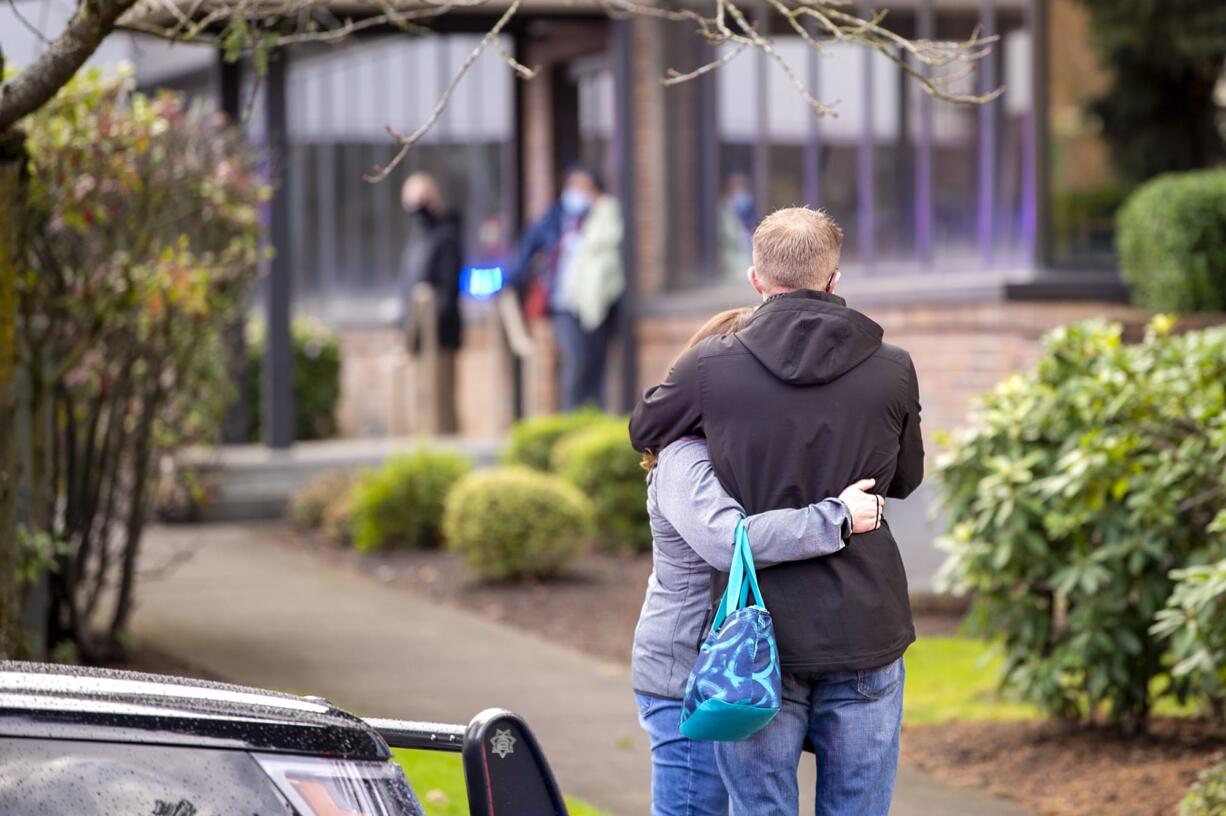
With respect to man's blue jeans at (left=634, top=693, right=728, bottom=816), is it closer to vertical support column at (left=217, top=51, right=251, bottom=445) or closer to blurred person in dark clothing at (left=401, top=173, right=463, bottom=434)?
vertical support column at (left=217, top=51, right=251, bottom=445)

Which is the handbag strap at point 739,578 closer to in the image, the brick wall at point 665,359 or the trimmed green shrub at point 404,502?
the brick wall at point 665,359

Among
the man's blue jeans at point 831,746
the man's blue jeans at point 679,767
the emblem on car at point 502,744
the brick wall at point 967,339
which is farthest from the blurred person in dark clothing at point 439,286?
the emblem on car at point 502,744

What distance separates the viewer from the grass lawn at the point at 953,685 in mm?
7332

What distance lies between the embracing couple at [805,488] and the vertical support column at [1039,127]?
25.0 ft

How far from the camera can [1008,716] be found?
726 cm

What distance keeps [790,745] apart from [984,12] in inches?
342

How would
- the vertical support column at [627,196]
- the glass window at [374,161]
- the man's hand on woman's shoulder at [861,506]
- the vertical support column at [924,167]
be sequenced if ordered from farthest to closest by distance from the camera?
1. the glass window at [374,161]
2. the vertical support column at [627,196]
3. the vertical support column at [924,167]
4. the man's hand on woman's shoulder at [861,506]

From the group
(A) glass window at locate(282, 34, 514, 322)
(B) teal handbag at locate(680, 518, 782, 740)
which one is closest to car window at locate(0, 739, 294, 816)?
(B) teal handbag at locate(680, 518, 782, 740)

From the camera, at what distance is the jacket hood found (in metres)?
3.50

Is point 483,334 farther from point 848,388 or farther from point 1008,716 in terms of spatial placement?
point 848,388

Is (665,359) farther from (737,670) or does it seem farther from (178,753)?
(178,753)

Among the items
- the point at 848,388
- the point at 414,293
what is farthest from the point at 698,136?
the point at 848,388

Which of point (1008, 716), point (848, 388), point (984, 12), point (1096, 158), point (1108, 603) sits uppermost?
point (984, 12)

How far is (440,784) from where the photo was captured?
5.91 meters
